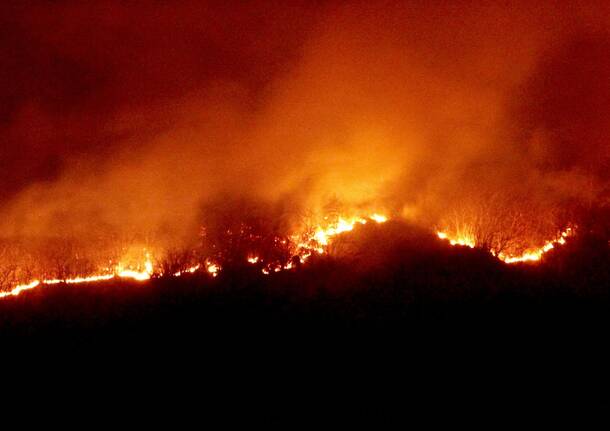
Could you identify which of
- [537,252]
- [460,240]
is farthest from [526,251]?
[460,240]

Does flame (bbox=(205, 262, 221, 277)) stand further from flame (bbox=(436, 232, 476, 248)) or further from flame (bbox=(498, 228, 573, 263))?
flame (bbox=(498, 228, 573, 263))

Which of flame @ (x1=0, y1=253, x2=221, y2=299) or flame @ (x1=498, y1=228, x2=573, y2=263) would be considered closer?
flame @ (x1=0, y1=253, x2=221, y2=299)

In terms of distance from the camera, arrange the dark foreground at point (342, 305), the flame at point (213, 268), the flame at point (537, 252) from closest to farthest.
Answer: the dark foreground at point (342, 305), the flame at point (213, 268), the flame at point (537, 252)

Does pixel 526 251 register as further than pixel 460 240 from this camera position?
No

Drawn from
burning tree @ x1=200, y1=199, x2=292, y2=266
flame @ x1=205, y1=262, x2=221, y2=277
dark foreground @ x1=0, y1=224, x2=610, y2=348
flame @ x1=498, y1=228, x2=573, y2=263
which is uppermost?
burning tree @ x1=200, y1=199, x2=292, y2=266

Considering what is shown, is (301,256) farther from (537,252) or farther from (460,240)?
(537,252)

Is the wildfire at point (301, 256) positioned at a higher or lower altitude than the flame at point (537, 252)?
higher

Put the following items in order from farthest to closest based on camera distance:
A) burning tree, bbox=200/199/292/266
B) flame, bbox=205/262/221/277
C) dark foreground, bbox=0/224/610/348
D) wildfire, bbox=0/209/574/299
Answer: burning tree, bbox=200/199/292/266 < wildfire, bbox=0/209/574/299 < flame, bbox=205/262/221/277 < dark foreground, bbox=0/224/610/348

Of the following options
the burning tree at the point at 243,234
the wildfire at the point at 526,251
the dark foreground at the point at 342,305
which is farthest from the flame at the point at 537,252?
the burning tree at the point at 243,234

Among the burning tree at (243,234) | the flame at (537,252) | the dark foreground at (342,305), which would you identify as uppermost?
the burning tree at (243,234)

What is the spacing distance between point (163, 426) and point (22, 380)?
144cm

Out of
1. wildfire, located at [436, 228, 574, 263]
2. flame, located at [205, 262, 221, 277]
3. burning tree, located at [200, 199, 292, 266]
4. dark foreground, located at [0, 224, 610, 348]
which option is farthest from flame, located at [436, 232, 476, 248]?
flame, located at [205, 262, 221, 277]

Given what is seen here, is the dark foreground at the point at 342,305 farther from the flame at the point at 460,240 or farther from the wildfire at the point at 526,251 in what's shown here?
the flame at the point at 460,240

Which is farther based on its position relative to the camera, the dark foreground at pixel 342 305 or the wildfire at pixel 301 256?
the wildfire at pixel 301 256
